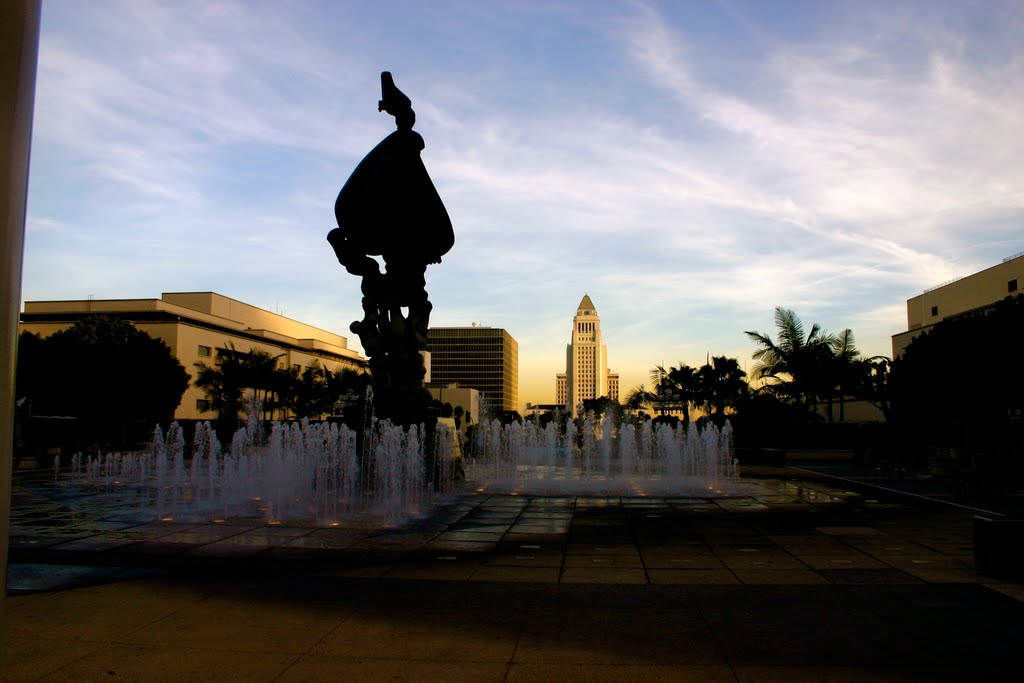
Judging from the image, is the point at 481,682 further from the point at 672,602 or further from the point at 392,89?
the point at 392,89

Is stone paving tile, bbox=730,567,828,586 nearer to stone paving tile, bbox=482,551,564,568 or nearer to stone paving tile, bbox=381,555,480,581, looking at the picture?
stone paving tile, bbox=482,551,564,568

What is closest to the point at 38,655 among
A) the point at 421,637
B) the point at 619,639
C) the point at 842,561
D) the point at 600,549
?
the point at 421,637

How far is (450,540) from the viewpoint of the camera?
8953mm

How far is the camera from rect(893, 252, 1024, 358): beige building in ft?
146

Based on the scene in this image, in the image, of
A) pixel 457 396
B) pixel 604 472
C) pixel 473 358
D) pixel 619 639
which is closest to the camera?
pixel 619 639

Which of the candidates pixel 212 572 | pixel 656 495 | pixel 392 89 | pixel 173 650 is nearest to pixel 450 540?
pixel 212 572

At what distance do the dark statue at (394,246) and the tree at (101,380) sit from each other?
27.5 metres

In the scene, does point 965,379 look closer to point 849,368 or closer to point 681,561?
point 849,368

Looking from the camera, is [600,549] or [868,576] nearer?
[868,576]

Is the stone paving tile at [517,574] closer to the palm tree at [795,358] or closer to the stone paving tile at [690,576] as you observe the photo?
the stone paving tile at [690,576]

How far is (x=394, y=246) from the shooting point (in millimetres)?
15523

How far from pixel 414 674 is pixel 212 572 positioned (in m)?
3.68

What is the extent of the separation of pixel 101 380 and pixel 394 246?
104ft

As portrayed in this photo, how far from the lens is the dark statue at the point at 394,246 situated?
48.0ft
